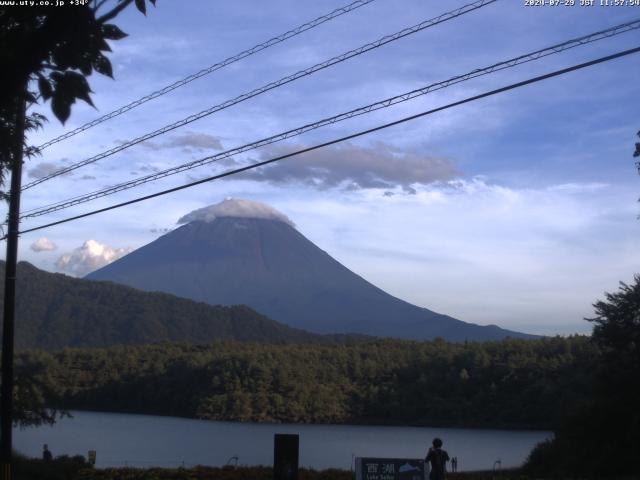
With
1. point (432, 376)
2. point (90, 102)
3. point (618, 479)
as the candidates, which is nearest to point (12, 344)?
point (90, 102)

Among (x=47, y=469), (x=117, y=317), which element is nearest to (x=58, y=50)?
(x=47, y=469)

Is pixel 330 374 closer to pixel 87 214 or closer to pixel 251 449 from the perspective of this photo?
pixel 251 449

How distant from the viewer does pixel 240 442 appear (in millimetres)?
59531

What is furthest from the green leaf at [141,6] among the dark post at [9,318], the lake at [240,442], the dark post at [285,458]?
the lake at [240,442]

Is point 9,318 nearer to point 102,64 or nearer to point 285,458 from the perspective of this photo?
point 285,458

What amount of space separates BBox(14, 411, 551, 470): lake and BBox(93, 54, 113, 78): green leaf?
3477cm

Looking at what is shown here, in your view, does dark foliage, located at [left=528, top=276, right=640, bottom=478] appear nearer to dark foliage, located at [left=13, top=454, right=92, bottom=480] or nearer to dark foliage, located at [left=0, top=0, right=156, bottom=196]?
dark foliage, located at [left=13, top=454, right=92, bottom=480]

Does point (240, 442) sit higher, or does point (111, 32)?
point (111, 32)

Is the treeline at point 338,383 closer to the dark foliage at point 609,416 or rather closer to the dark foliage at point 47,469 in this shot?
the dark foliage at point 609,416

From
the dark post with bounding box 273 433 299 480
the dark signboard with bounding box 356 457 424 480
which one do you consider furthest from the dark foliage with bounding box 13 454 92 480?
the dark signboard with bounding box 356 457 424 480

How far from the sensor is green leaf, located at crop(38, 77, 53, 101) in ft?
14.1

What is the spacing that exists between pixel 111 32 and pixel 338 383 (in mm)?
90790

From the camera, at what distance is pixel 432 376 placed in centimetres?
8669

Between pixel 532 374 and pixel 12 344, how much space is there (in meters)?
65.5
